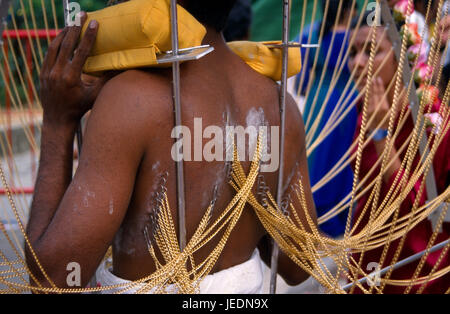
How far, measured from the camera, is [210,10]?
100 cm

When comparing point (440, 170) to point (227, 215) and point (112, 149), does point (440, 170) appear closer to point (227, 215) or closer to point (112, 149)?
point (227, 215)

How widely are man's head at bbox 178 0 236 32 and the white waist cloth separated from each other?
1.64 feet

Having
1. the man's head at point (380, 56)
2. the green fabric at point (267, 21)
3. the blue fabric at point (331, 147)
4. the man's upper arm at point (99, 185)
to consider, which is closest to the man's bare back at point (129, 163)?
the man's upper arm at point (99, 185)

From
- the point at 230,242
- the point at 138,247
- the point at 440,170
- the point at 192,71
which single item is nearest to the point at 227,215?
the point at 230,242

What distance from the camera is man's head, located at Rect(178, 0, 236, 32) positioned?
3.24 ft

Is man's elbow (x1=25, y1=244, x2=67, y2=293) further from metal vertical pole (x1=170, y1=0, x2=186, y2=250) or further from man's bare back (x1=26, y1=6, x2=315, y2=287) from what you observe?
metal vertical pole (x1=170, y1=0, x2=186, y2=250)

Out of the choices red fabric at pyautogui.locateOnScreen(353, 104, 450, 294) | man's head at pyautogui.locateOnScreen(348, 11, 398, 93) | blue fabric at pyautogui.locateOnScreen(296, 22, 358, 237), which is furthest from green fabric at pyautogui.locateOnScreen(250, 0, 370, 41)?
red fabric at pyautogui.locateOnScreen(353, 104, 450, 294)

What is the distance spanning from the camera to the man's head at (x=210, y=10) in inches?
38.9

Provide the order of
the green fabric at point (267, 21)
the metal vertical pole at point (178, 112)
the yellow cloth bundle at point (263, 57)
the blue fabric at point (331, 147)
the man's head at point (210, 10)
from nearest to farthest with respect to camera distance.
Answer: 1. the metal vertical pole at point (178, 112)
2. the man's head at point (210, 10)
3. the yellow cloth bundle at point (263, 57)
4. the blue fabric at point (331, 147)
5. the green fabric at point (267, 21)

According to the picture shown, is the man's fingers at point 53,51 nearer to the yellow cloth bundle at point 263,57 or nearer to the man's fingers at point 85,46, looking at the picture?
the man's fingers at point 85,46

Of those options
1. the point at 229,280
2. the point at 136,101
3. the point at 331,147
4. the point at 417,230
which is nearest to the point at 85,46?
the point at 136,101

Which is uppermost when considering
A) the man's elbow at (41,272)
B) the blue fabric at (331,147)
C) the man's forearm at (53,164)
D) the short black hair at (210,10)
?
the short black hair at (210,10)

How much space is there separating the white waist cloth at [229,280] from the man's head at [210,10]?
500 millimetres
